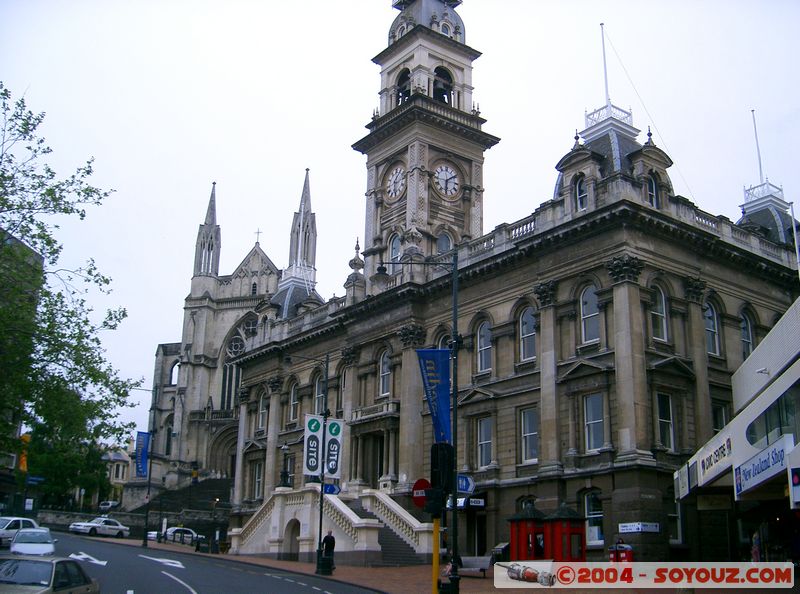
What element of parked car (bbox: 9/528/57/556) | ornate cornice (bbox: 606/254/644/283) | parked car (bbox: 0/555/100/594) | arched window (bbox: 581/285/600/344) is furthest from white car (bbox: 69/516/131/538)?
parked car (bbox: 0/555/100/594)

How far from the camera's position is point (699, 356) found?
1465 inches

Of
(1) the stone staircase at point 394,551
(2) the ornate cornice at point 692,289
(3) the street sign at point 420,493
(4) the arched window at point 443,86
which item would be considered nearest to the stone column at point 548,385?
(2) the ornate cornice at point 692,289

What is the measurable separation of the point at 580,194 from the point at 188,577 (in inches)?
865

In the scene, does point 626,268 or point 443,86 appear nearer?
point 626,268

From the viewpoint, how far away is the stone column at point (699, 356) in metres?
36.2

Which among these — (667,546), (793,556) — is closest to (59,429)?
(667,546)

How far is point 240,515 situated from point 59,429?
3127 cm

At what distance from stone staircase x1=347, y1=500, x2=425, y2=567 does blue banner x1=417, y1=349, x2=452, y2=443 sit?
A: 1091 centimetres

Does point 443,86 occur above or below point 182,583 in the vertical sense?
above

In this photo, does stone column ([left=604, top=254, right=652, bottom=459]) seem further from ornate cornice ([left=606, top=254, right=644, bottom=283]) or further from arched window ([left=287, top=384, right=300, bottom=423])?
arched window ([left=287, top=384, right=300, bottom=423])

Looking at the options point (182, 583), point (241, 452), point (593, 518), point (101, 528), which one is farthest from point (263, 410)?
point (182, 583)

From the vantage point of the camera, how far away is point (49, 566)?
54.5ft

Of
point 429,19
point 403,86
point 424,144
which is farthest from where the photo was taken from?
A: point 429,19

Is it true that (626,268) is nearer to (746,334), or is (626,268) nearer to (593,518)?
(746,334)
